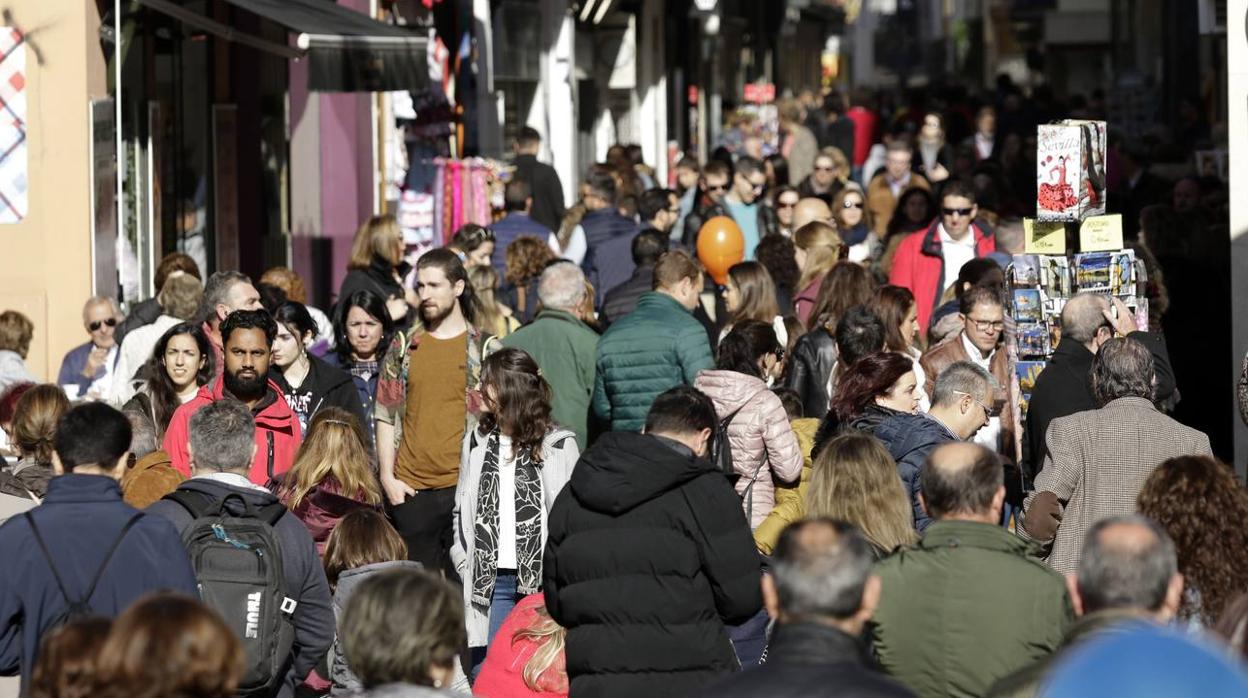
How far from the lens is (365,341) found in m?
10.3

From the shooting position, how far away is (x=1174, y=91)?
1438 inches

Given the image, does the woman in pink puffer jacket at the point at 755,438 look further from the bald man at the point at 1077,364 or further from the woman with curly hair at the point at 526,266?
the woman with curly hair at the point at 526,266

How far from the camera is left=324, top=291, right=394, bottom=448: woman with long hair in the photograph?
10.2m

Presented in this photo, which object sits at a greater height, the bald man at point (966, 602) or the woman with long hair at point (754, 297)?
the woman with long hair at point (754, 297)

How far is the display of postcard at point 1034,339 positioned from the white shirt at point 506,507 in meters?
2.36

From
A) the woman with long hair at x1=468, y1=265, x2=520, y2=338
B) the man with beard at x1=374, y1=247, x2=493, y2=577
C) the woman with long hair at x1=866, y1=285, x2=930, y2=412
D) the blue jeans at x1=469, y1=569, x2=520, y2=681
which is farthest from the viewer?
the woman with long hair at x1=468, y1=265, x2=520, y2=338

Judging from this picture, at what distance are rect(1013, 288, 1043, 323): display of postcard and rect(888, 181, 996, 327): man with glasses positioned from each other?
130 inches

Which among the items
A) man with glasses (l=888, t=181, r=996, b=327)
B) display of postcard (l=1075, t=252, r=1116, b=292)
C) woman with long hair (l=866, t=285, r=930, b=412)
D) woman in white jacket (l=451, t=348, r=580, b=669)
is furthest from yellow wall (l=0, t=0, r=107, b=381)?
display of postcard (l=1075, t=252, r=1116, b=292)

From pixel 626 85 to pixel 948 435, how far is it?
25.5 meters

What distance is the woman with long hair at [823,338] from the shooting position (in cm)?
962

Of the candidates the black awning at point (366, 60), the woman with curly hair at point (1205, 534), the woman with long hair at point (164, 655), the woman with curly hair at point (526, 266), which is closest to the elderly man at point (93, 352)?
the woman with curly hair at point (526, 266)

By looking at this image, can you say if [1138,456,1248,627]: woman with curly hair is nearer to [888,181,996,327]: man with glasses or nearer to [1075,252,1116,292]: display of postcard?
[1075,252,1116,292]: display of postcard

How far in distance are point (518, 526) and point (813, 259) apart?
4.07 m

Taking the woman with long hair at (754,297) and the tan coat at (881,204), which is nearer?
the woman with long hair at (754,297)
